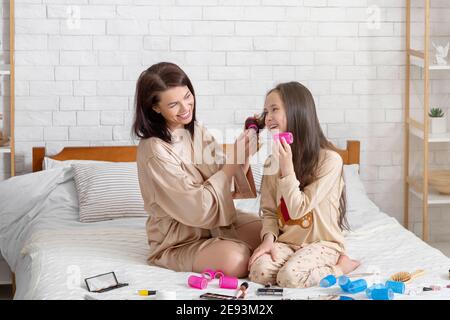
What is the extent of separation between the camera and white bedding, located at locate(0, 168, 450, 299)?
2642 millimetres

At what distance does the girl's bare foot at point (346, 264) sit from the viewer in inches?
→ 110

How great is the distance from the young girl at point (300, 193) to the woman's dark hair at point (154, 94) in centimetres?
34

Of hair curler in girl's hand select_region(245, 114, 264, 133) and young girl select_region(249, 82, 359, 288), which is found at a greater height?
hair curler in girl's hand select_region(245, 114, 264, 133)

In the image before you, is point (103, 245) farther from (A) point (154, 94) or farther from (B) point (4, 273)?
(B) point (4, 273)

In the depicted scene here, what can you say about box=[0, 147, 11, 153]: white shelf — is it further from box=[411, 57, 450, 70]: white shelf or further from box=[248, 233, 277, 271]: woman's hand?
box=[411, 57, 450, 70]: white shelf

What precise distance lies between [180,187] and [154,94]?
34 cm

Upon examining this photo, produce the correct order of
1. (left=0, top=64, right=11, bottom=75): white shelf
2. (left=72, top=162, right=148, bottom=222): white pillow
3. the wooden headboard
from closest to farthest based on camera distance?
(left=72, top=162, right=148, bottom=222): white pillow → (left=0, top=64, right=11, bottom=75): white shelf → the wooden headboard

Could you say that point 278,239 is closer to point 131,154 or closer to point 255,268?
point 255,268

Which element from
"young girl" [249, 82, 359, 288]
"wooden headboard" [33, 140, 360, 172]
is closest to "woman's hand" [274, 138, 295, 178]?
"young girl" [249, 82, 359, 288]

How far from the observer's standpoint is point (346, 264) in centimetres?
282

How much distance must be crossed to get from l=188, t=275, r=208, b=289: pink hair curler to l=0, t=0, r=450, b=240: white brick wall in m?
1.53

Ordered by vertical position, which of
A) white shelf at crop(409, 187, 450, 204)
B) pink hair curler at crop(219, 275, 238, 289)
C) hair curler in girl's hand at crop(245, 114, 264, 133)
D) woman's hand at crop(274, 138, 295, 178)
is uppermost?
hair curler in girl's hand at crop(245, 114, 264, 133)

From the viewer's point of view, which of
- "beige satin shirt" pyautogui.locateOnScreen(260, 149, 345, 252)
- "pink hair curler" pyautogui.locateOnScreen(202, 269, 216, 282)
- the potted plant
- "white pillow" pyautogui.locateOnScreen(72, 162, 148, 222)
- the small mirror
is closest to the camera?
the small mirror

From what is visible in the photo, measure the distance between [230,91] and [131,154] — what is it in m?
0.57
